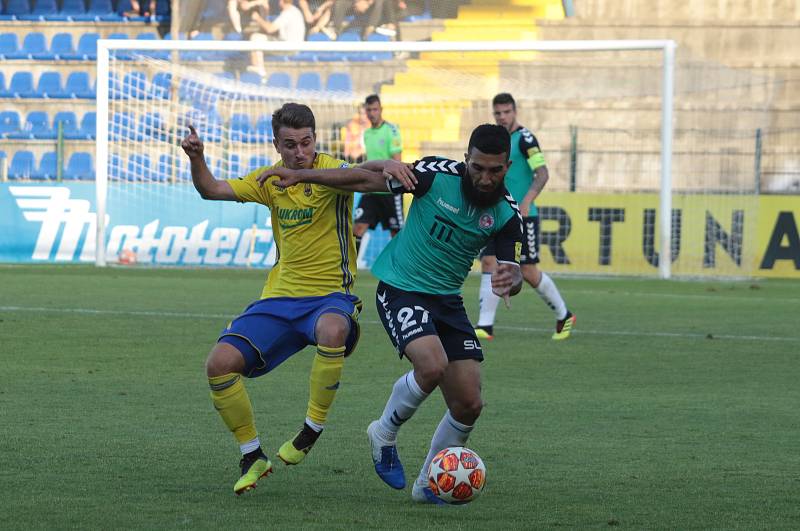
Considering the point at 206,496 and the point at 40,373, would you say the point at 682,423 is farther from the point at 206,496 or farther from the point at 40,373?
the point at 40,373

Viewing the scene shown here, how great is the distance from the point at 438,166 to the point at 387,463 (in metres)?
1.29

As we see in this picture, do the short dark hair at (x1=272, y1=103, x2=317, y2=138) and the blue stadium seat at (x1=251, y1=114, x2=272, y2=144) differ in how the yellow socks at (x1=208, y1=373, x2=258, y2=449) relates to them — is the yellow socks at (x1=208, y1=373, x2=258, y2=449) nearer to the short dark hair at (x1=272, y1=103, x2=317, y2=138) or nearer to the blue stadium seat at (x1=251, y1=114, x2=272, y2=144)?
the short dark hair at (x1=272, y1=103, x2=317, y2=138)

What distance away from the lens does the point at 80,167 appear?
24.5 meters

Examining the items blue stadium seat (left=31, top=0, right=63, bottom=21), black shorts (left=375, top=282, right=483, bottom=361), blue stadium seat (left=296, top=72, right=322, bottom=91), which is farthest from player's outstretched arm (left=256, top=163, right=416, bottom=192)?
blue stadium seat (left=31, top=0, right=63, bottom=21)

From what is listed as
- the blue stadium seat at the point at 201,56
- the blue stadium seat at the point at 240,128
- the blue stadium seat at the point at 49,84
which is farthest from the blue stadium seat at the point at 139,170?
the blue stadium seat at the point at 49,84

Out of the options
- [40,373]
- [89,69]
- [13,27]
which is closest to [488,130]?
[40,373]

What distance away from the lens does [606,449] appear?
679 cm

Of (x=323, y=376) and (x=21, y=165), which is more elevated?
(x=21, y=165)

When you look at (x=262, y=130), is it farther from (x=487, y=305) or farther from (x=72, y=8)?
(x=487, y=305)

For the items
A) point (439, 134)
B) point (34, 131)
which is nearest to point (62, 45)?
point (34, 131)

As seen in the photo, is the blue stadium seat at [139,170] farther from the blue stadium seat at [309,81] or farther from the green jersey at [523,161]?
the green jersey at [523,161]

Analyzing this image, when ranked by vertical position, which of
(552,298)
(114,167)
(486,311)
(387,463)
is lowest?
(486,311)

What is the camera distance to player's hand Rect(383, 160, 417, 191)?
5.79m

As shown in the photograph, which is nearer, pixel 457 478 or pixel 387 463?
pixel 457 478
